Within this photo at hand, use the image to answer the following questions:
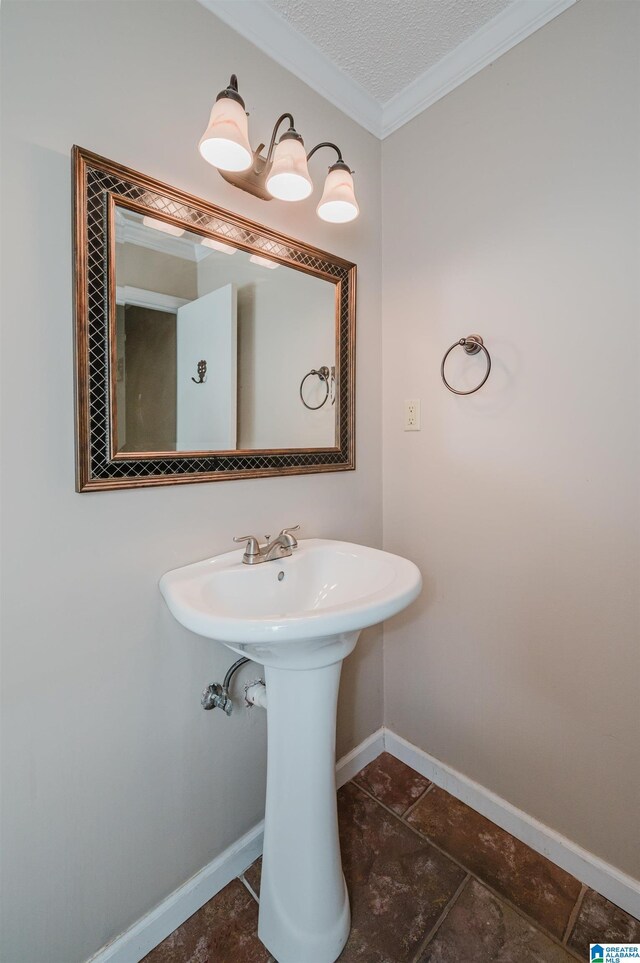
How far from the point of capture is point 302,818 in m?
0.93

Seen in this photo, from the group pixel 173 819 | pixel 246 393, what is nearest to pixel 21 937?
pixel 173 819

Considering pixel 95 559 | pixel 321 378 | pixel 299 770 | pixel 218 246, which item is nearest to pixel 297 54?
pixel 218 246

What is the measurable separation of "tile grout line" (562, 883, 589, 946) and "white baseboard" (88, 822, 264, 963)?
814 mm

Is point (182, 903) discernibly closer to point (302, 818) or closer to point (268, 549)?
point (302, 818)

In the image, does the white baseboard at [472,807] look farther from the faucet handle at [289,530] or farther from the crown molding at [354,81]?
the crown molding at [354,81]

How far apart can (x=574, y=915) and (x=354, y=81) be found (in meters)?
2.52

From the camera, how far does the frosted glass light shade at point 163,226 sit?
3.05 feet

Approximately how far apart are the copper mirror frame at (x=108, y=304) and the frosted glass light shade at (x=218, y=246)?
1cm

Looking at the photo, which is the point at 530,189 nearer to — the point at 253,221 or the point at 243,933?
the point at 253,221

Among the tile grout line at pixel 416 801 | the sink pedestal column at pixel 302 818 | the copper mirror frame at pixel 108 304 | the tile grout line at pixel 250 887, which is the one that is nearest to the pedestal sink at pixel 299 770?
the sink pedestal column at pixel 302 818

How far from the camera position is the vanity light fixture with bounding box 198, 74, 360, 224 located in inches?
34.1

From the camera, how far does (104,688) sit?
0.90 meters

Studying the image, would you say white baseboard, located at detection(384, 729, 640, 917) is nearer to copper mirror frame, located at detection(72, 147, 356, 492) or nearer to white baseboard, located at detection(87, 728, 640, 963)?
white baseboard, located at detection(87, 728, 640, 963)

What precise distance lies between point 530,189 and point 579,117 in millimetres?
169
